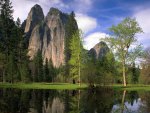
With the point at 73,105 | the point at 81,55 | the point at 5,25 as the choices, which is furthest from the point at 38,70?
the point at 73,105

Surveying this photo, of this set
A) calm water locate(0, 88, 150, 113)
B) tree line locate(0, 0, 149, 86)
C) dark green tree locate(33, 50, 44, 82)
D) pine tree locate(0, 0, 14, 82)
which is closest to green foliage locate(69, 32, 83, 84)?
tree line locate(0, 0, 149, 86)

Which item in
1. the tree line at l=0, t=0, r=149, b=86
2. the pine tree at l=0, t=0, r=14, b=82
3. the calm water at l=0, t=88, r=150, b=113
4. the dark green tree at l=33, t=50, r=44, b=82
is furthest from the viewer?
the dark green tree at l=33, t=50, r=44, b=82

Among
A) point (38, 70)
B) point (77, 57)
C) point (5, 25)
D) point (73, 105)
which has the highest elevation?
point (5, 25)

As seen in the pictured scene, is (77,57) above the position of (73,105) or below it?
above

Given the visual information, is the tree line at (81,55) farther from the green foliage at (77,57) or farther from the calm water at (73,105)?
the calm water at (73,105)

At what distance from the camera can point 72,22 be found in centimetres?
8775

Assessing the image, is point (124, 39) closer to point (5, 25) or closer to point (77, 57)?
point (77, 57)

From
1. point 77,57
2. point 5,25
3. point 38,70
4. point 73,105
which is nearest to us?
point 73,105

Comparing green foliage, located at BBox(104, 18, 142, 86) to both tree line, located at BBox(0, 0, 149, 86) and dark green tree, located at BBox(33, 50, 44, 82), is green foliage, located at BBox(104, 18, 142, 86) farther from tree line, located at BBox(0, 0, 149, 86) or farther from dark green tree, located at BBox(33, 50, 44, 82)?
dark green tree, located at BBox(33, 50, 44, 82)

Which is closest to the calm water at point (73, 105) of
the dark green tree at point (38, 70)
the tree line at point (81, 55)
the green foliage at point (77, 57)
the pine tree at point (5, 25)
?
the tree line at point (81, 55)

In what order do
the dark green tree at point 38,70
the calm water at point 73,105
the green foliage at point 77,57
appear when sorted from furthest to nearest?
the dark green tree at point 38,70
the green foliage at point 77,57
the calm water at point 73,105

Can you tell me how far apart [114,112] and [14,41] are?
175 feet

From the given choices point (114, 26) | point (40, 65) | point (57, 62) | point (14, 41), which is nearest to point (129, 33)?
point (114, 26)

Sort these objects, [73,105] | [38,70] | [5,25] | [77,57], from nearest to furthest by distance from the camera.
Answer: [73,105], [77,57], [5,25], [38,70]
